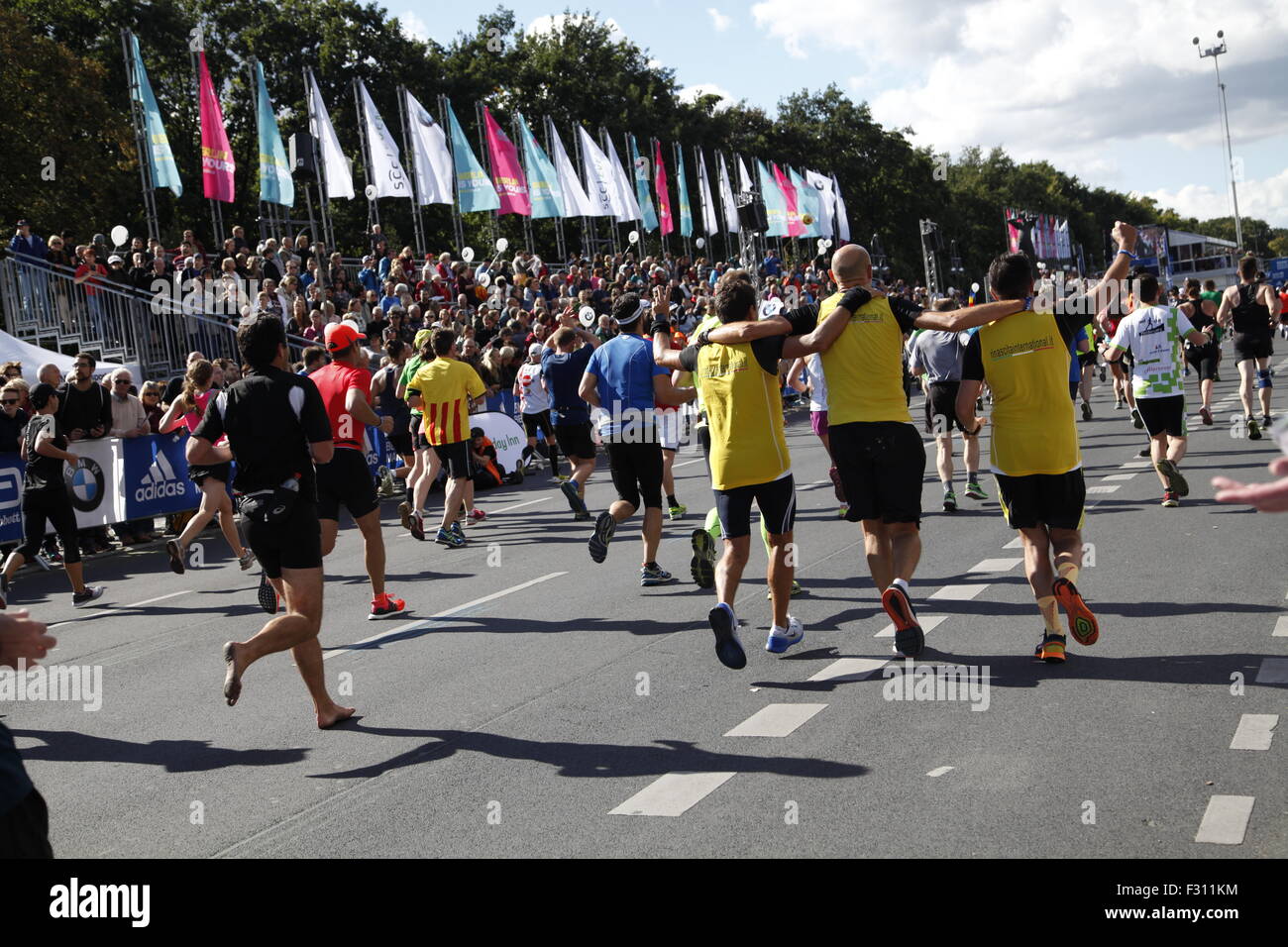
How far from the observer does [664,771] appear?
5094 mm

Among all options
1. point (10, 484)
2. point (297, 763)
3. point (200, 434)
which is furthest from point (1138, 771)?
point (10, 484)

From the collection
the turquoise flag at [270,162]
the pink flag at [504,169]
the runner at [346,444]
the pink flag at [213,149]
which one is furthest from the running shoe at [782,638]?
the pink flag at [504,169]

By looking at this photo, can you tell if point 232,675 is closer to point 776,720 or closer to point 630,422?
point 776,720

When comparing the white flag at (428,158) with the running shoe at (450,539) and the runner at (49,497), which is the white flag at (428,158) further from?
the runner at (49,497)

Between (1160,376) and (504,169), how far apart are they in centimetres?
2530

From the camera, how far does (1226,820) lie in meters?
4.11

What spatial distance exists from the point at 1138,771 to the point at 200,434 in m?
4.52

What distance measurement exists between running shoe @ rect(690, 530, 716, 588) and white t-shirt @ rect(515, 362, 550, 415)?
9.43 meters

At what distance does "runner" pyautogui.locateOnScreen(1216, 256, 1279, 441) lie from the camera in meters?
15.4

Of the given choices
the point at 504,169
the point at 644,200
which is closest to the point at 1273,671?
the point at 504,169

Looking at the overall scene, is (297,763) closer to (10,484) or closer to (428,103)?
(10,484)

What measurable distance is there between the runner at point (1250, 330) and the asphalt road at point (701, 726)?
596 cm

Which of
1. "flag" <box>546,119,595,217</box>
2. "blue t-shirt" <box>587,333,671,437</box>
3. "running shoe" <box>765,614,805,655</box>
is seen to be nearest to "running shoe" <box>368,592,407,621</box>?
"blue t-shirt" <box>587,333,671,437</box>

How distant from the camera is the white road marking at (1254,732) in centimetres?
483
